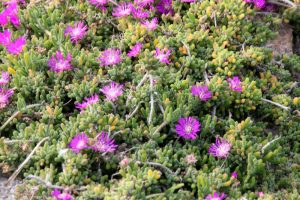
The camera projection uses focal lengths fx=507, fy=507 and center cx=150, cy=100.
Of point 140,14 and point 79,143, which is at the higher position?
point 140,14

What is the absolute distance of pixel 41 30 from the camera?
142 inches

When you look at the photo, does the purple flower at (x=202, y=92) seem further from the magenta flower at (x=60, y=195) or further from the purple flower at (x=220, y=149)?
the magenta flower at (x=60, y=195)

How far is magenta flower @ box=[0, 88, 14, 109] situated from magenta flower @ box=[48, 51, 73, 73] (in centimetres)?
31

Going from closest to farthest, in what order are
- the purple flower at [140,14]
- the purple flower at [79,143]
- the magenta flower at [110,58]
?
the purple flower at [79,143], the magenta flower at [110,58], the purple flower at [140,14]

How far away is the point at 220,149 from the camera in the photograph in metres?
2.99

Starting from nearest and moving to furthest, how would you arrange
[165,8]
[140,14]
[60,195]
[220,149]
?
[60,195] < [220,149] < [140,14] < [165,8]

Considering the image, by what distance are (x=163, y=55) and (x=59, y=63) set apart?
27.4 inches

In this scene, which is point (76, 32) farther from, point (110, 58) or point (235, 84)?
point (235, 84)

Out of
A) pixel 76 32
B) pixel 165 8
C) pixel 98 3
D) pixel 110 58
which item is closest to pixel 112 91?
pixel 110 58

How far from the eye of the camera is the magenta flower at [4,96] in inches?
123

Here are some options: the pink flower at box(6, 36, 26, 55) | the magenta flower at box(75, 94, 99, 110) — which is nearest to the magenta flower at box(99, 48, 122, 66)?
the magenta flower at box(75, 94, 99, 110)

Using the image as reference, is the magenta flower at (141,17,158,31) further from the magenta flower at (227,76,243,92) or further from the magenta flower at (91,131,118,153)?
the magenta flower at (91,131,118,153)

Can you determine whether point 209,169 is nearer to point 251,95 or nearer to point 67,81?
point 251,95

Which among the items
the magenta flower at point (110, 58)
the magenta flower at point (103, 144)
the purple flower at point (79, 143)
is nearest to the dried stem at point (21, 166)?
the purple flower at point (79, 143)
